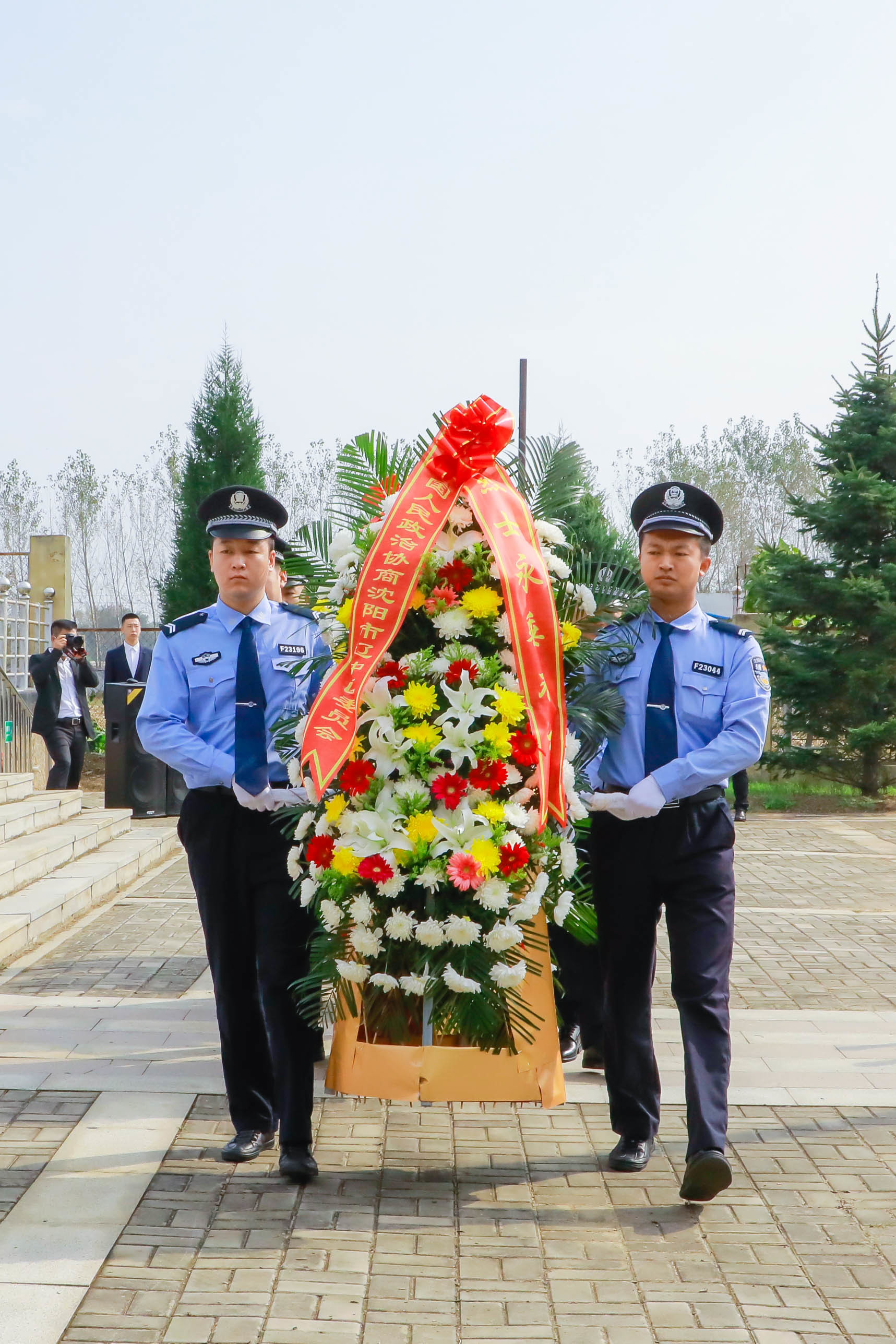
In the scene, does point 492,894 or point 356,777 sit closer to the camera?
point 492,894

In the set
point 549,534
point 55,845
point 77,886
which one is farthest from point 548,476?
point 55,845

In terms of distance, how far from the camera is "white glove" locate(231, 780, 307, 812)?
4.21m

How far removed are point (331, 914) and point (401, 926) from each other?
0.77ft

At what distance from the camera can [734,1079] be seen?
5293mm

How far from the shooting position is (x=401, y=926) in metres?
3.91

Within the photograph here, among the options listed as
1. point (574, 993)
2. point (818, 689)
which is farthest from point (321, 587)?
point (818, 689)

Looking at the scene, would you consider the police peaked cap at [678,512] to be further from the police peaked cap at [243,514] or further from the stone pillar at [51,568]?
the stone pillar at [51,568]

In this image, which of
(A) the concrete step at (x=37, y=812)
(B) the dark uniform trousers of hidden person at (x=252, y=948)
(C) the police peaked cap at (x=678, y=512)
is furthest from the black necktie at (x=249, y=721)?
(A) the concrete step at (x=37, y=812)

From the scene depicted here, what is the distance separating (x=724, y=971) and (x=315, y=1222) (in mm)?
1401

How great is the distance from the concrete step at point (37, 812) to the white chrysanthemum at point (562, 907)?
6.57 meters

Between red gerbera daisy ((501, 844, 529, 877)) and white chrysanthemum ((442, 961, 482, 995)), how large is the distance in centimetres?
33

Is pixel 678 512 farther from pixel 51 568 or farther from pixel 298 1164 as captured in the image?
pixel 51 568

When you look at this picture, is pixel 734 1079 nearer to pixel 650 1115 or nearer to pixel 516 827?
pixel 650 1115

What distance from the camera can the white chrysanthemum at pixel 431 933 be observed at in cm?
389
